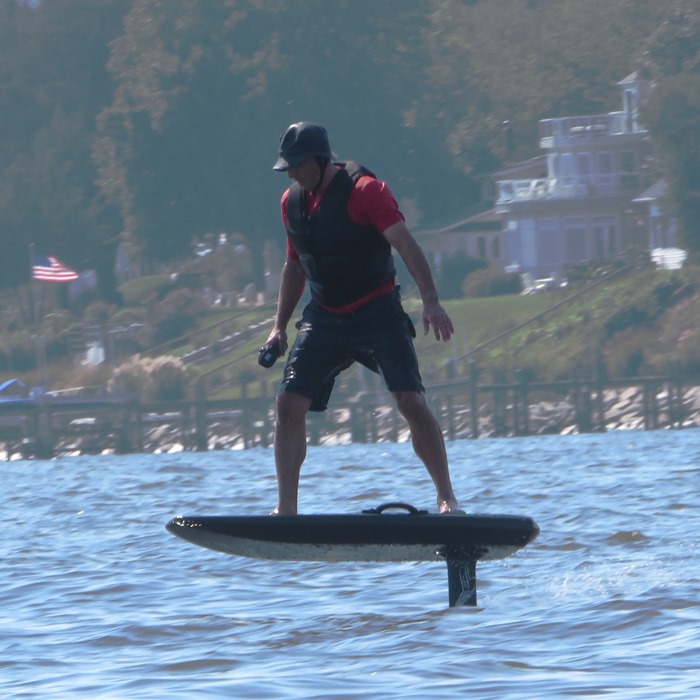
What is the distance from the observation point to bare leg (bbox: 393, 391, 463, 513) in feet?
28.7

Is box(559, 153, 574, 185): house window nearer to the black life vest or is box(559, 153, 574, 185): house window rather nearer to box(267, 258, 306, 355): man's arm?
box(267, 258, 306, 355): man's arm

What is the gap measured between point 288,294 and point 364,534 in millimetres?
1193

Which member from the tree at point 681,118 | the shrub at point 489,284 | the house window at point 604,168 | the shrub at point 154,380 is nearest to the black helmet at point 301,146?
the tree at point 681,118

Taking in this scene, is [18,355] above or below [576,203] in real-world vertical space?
below

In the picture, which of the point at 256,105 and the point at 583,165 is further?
the point at 583,165

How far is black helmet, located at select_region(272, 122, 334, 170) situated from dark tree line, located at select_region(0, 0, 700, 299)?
55.7m

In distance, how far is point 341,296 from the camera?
346 inches

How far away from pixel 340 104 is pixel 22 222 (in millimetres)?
13067

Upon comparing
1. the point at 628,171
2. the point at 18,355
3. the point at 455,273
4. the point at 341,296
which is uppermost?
the point at 628,171

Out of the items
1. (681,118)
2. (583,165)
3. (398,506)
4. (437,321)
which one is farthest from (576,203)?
(437,321)

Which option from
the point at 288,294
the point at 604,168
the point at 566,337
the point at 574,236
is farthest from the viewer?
the point at 604,168

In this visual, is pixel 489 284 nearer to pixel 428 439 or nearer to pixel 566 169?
pixel 566 169

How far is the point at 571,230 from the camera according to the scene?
72.5 meters

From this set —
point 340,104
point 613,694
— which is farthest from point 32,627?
point 340,104
